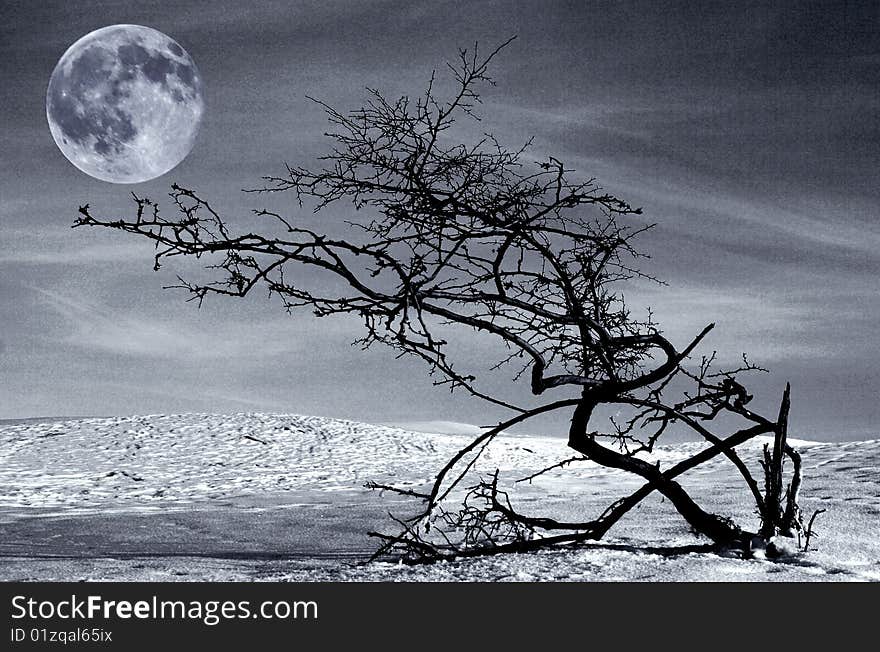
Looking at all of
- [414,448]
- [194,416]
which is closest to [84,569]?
[414,448]

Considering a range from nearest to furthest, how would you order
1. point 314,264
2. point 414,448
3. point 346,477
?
point 314,264 < point 346,477 < point 414,448

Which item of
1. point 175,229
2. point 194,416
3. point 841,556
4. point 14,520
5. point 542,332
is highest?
point 194,416

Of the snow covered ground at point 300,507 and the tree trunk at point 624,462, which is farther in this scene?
the tree trunk at point 624,462

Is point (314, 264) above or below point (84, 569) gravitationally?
above

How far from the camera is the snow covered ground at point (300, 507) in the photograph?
3936mm

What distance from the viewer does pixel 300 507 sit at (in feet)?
28.1

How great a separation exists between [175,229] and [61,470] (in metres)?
14.2

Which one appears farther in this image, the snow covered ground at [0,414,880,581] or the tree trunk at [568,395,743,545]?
the tree trunk at [568,395,743,545]

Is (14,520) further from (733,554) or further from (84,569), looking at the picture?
(733,554)

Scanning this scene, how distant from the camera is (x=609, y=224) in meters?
4.43

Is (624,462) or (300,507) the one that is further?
(300,507)

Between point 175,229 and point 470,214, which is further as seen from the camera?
point 470,214

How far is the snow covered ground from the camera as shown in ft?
12.9

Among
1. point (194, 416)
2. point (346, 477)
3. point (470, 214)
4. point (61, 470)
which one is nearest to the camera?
point (470, 214)
